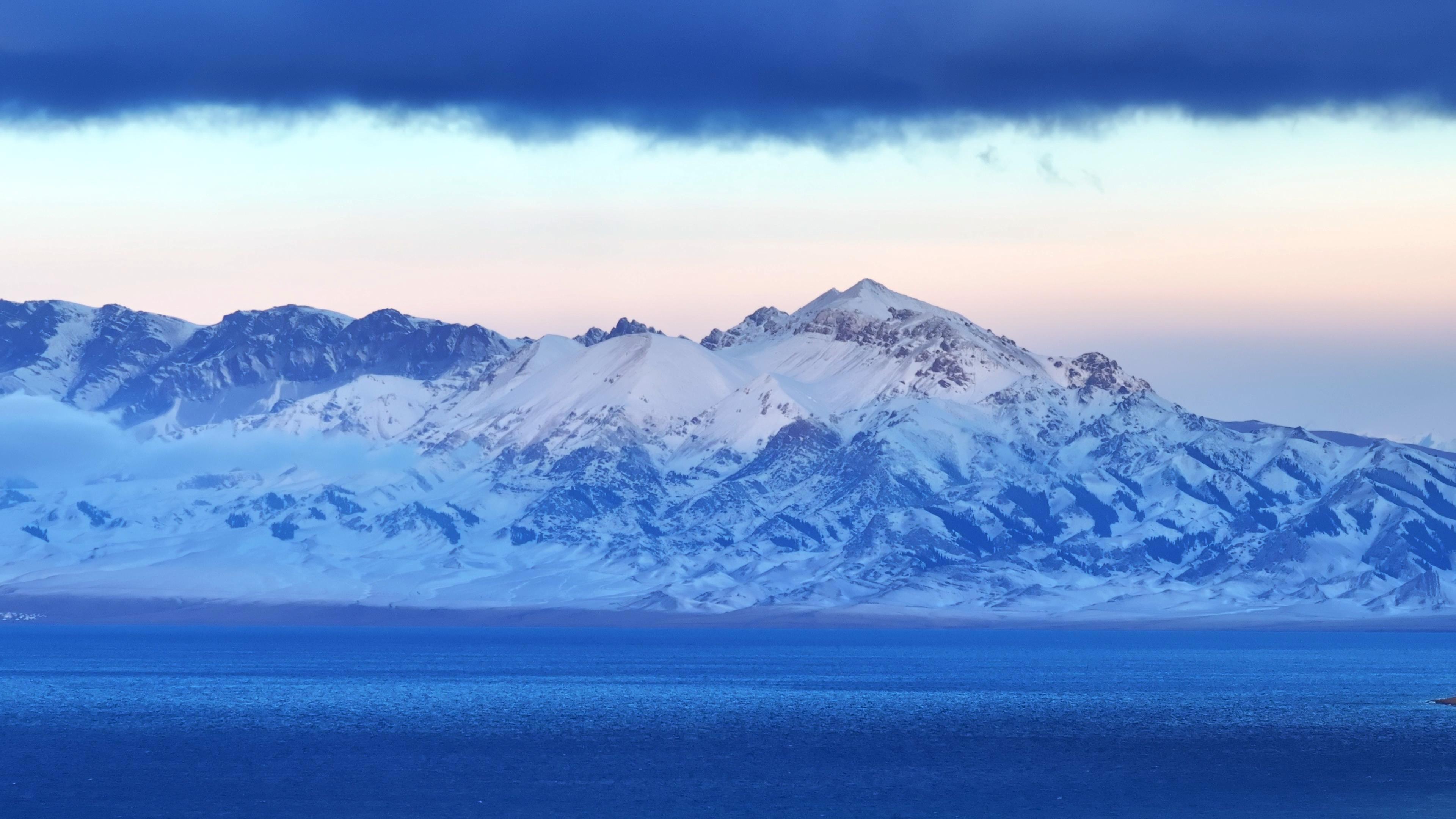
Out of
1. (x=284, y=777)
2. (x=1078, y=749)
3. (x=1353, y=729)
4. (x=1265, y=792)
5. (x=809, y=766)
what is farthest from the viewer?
(x=1353, y=729)

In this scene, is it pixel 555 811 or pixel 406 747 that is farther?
pixel 406 747

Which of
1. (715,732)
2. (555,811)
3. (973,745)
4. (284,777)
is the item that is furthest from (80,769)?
(973,745)

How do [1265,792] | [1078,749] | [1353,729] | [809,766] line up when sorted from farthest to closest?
1. [1353,729]
2. [1078,749]
3. [809,766]
4. [1265,792]

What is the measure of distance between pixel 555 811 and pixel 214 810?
67.0 ft

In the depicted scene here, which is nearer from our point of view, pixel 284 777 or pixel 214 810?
pixel 214 810

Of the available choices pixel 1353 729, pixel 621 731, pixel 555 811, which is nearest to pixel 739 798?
pixel 555 811

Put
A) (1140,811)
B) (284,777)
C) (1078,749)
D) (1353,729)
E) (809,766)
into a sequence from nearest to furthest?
(1140,811) → (284,777) → (809,766) → (1078,749) → (1353,729)

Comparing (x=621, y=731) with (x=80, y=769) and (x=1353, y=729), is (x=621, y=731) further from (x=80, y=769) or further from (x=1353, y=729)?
(x=1353, y=729)

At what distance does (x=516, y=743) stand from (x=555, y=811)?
47.8m

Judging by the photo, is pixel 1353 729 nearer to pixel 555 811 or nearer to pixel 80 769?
pixel 555 811

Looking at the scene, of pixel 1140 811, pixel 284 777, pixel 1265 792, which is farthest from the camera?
pixel 284 777

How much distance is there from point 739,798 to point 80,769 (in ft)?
164

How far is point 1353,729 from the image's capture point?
185000 millimetres

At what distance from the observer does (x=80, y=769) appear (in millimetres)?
151000
